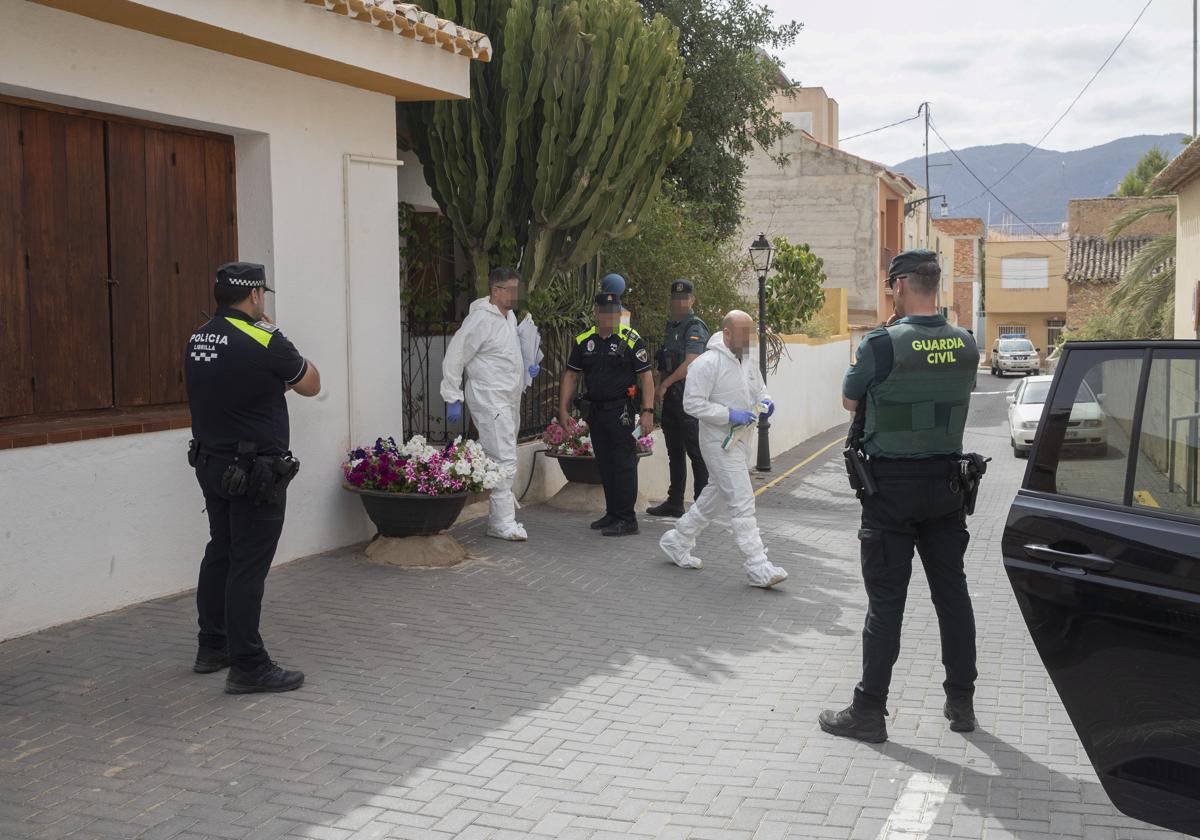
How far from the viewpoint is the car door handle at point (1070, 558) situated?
3.71m

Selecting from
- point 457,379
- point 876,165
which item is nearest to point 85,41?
point 457,379

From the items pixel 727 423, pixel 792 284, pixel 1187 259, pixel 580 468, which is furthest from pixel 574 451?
pixel 1187 259

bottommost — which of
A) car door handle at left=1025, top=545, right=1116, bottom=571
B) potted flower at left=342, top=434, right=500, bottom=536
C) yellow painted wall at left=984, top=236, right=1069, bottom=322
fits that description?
potted flower at left=342, top=434, right=500, bottom=536

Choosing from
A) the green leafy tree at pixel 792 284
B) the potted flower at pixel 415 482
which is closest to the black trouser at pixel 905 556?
the potted flower at pixel 415 482

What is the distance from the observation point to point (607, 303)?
9367mm

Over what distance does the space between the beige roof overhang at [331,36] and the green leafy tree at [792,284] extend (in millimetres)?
12920

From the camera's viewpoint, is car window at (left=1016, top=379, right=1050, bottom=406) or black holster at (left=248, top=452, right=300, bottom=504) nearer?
black holster at (left=248, top=452, right=300, bottom=504)

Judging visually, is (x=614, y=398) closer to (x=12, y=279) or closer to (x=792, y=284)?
(x=12, y=279)

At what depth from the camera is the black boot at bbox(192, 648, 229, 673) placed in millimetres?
5656

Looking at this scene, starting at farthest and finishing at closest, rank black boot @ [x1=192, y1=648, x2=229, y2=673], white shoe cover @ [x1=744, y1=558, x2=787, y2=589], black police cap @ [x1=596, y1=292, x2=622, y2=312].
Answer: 1. black police cap @ [x1=596, y1=292, x2=622, y2=312]
2. white shoe cover @ [x1=744, y1=558, x2=787, y2=589]
3. black boot @ [x1=192, y1=648, x2=229, y2=673]

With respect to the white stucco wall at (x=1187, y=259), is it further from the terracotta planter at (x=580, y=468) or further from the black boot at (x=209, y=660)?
the black boot at (x=209, y=660)

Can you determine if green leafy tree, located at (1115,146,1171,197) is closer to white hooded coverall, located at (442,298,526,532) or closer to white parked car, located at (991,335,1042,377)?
white parked car, located at (991,335,1042,377)

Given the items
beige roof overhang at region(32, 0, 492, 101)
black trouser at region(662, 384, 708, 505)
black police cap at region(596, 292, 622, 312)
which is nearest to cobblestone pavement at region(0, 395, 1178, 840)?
black police cap at region(596, 292, 622, 312)

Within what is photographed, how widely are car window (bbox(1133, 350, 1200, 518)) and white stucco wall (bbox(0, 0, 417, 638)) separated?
5232 millimetres
